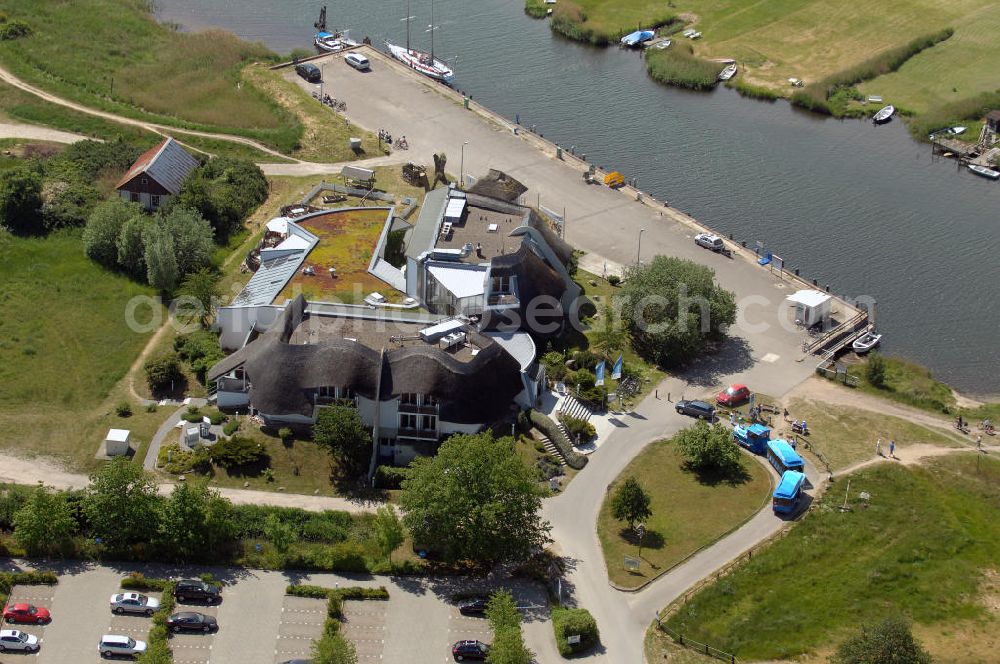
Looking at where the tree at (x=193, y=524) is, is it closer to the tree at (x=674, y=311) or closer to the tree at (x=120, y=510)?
the tree at (x=120, y=510)

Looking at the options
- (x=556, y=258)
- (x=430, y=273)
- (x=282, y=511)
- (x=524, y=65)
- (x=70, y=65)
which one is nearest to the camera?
(x=282, y=511)

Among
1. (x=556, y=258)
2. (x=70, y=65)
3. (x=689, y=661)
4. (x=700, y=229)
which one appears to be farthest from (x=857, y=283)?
(x=70, y=65)

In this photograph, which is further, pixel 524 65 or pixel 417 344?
pixel 524 65

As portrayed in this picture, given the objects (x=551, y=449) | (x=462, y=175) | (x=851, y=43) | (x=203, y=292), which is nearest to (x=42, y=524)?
(x=203, y=292)

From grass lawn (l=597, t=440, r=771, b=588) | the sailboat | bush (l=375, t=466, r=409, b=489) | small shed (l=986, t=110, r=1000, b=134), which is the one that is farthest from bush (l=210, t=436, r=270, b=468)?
A: small shed (l=986, t=110, r=1000, b=134)

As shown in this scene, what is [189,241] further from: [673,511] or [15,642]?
[673,511]

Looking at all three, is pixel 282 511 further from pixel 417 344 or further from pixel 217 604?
pixel 417 344
